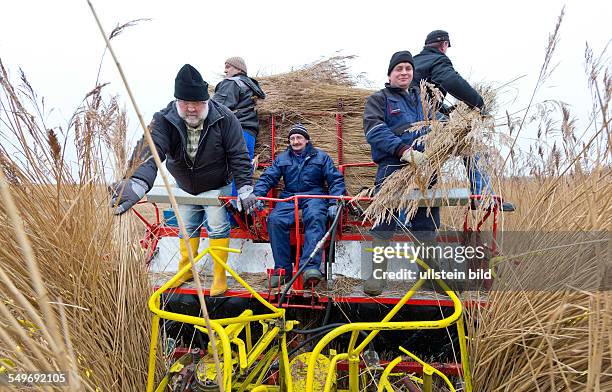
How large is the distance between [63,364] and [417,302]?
8.40ft

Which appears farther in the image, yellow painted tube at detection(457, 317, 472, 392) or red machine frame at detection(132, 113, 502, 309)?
red machine frame at detection(132, 113, 502, 309)

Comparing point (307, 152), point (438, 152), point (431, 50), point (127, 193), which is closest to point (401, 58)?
point (431, 50)

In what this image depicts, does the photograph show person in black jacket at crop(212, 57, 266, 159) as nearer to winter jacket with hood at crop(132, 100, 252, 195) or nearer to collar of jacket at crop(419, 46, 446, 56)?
winter jacket with hood at crop(132, 100, 252, 195)

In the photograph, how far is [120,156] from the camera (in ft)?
7.21

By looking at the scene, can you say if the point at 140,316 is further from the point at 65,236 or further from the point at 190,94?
the point at 190,94

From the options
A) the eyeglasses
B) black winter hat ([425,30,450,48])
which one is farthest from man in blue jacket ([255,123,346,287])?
black winter hat ([425,30,450,48])

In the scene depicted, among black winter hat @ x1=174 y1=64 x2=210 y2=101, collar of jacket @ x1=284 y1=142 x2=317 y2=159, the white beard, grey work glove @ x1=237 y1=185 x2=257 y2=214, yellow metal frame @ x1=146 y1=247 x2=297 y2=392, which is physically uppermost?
black winter hat @ x1=174 y1=64 x2=210 y2=101

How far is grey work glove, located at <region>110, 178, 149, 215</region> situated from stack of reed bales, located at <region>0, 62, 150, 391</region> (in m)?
0.07

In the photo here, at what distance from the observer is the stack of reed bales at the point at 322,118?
→ 17.0 ft

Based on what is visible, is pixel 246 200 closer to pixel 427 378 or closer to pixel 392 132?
pixel 392 132

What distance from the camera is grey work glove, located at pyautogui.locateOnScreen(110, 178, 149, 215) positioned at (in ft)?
7.08

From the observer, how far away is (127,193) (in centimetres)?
274

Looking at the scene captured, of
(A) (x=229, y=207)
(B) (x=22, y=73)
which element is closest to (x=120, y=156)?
(B) (x=22, y=73)

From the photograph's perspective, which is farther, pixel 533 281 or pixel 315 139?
pixel 315 139
